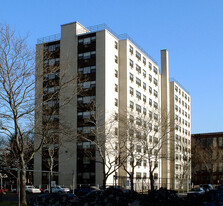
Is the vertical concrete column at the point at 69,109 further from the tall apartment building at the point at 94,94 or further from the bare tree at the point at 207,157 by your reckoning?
the bare tree at the point at 207,157

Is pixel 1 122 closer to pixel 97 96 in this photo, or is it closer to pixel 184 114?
pixel 97 96

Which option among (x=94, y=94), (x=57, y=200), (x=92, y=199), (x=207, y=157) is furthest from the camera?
(x=207, y=157)

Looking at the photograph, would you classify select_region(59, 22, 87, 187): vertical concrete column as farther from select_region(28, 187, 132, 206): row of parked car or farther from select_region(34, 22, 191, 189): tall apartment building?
select_region(28, 187, 132, 206): row of parked car

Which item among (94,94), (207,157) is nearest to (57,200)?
(94,94)

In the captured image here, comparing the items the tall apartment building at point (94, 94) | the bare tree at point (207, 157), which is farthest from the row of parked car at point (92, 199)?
the bare tree at point (207, 157)

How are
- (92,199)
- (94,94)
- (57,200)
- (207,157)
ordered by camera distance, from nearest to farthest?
(92,199) → (57,200) → (94,94) → (207,157)

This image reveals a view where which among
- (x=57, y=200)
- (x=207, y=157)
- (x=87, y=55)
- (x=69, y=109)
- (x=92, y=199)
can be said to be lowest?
(x=207, y=157)

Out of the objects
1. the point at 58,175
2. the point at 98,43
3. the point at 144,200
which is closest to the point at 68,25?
the point at 98,43

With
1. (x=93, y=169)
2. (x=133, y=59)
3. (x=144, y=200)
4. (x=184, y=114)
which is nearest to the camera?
(x=144, y=200)

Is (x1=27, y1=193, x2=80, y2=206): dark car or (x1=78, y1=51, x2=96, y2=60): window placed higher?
(x1=78, y1=51, x2=96, y2=60): window

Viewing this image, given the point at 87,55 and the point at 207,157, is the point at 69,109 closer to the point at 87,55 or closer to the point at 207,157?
the point at 87,55

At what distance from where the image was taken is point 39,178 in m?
67.7

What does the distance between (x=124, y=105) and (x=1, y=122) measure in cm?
4068

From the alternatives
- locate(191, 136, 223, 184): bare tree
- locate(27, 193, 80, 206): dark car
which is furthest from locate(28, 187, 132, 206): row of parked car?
locate(191, 136, 223, 184): bare tree
